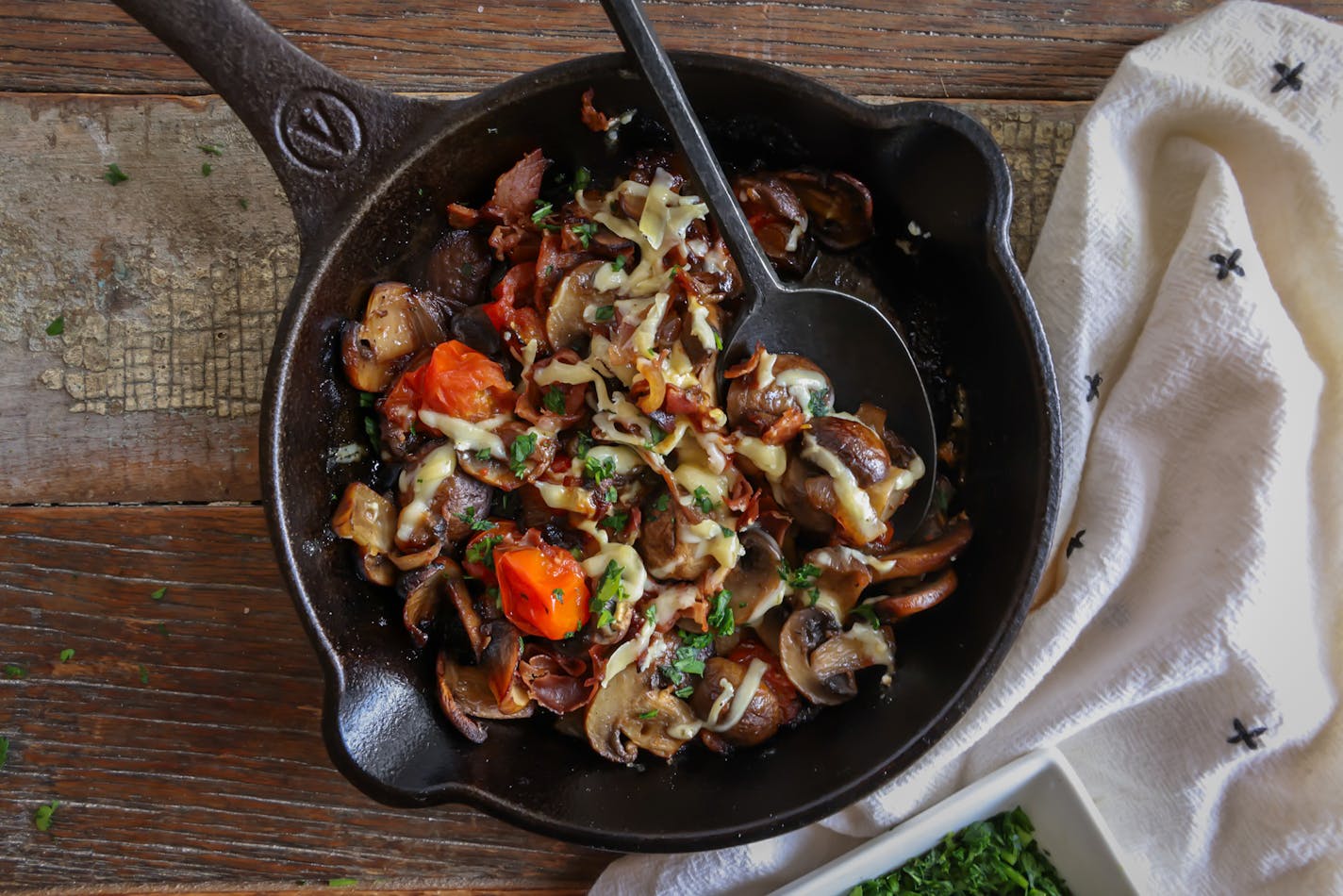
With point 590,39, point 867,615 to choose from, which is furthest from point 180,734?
point 590,39

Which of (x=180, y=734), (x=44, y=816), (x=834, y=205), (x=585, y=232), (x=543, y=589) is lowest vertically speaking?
(x=44, y=816)

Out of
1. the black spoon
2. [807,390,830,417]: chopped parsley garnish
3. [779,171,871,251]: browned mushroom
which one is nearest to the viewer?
the black spoon

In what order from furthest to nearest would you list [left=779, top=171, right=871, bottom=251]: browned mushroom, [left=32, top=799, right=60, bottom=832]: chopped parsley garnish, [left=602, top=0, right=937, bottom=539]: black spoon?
[left=32, top=799, right=60, bottom=832]: chopped parsley garnish → [left=779, top=171, right=871, bottom=251]: browned mushroom → [left=602, top=0, right=937, bottom=539]: black spoon

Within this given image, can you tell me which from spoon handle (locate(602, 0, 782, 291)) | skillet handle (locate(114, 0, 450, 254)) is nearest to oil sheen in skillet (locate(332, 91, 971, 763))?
spoon handle (locate(602, 0, 782, 291))

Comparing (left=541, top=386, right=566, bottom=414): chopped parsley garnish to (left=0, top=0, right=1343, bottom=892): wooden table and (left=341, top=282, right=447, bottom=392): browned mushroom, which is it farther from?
(left=0, top=0, right=1343, bottom=892): wooden table

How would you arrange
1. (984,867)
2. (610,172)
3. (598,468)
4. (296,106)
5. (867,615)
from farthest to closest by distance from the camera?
(984,867) → (610,172) → (867,615) → (598,468) → (296,106)

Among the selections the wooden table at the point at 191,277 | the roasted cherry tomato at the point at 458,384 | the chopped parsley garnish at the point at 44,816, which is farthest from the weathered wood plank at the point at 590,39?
the chopped parsley garnish at the point at 44,816

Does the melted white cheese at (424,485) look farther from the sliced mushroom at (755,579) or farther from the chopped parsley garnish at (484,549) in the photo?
the sliced mushroom at (755,579)

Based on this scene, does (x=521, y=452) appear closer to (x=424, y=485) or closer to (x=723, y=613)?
(x=424, y=485)
